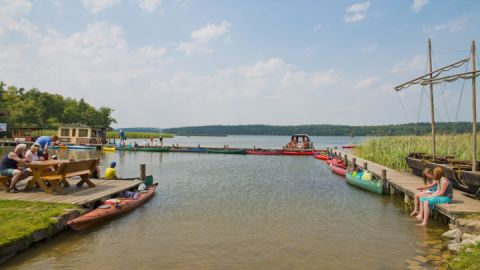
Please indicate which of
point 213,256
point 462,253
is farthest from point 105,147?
point 462,253

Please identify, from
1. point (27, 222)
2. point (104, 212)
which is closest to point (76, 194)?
point (104, 212)

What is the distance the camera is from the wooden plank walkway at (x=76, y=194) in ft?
33.8

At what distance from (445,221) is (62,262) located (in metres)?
11.6

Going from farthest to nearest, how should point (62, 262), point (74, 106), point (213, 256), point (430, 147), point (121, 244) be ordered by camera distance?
1. point (74, 106)
2. point (430, 147)
3. point (121, 244)
4. point (213, 256)
5. point (62, 262)

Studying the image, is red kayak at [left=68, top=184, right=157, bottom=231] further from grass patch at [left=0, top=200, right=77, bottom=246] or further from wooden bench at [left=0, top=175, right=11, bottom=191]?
wooden bench at [left=0, top=175, right=11, bottom=191]

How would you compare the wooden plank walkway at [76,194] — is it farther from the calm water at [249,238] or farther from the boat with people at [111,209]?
the calm water at [249,238]

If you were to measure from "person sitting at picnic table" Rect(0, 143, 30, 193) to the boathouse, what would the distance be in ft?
137

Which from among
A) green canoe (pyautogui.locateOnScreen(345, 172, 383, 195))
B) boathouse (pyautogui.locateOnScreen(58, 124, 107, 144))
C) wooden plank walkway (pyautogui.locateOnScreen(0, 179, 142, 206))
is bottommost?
green canoe (pyautogui.locateOnScreen(345, 172, 383, 195))

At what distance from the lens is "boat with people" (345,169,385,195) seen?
55.6ft

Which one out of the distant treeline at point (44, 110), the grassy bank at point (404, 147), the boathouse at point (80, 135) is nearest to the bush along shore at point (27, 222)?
the grassy bank at point (404, 147)

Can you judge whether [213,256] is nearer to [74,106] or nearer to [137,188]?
[137,188]

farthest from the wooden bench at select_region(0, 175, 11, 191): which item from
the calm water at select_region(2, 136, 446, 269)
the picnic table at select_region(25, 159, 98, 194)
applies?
the calm water at select_region(2, 136, 446, 269)

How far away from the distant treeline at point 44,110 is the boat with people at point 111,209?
197 feet

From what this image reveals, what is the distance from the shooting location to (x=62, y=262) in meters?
7.48
